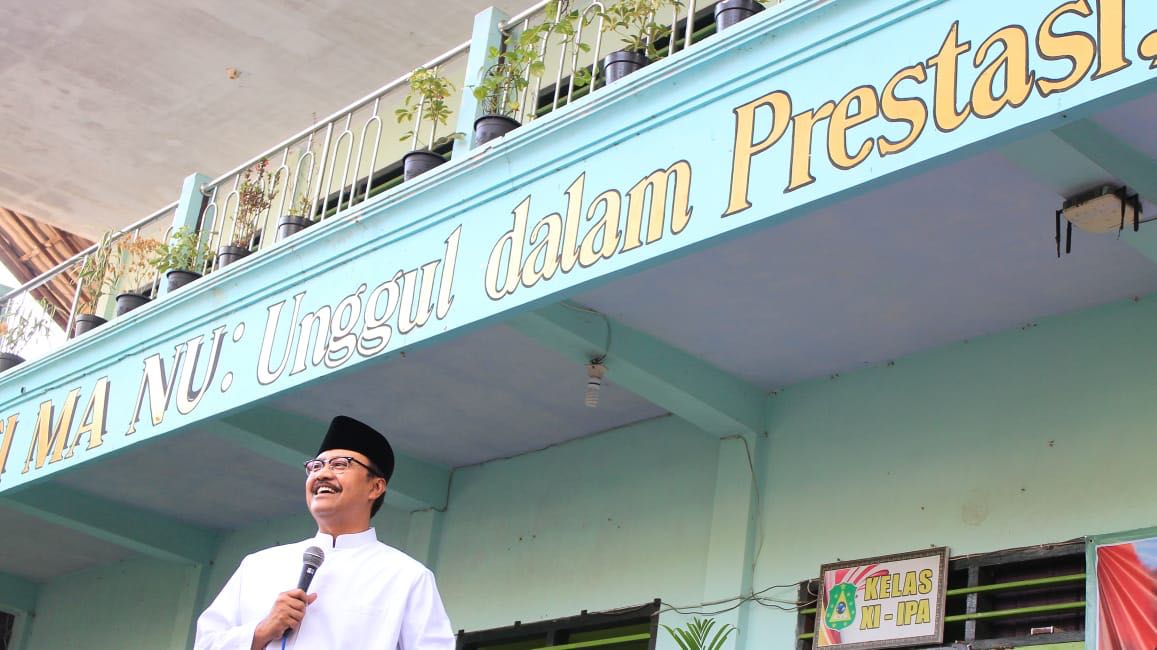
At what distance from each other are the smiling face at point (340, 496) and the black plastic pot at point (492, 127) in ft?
9.52

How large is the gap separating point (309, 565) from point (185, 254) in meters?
5.14

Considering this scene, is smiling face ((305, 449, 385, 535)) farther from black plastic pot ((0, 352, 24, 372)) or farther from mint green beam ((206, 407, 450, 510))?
black plastic pot ((0, 352, 24, 372))

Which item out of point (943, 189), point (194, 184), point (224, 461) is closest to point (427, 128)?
point (194, 184)

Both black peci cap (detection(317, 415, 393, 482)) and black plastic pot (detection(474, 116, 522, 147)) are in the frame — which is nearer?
A: black peci cap (detection(317, 415, 393, 482))

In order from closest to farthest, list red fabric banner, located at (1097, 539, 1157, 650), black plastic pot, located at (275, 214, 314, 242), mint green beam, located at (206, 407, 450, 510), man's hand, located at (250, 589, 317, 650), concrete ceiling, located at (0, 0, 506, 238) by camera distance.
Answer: man's hand, located at (250, 589, 317, 650)
red fabric banner, located at (1097, 539, 1157, 650)
black plastic pot, located at (275, 214, 314, 242)
mint green beam, located at (206, 407, 450, 510)
concrete ceiling, located at (0, 0, 506, 238)

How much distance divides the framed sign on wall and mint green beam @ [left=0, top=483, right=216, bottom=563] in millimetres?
4779

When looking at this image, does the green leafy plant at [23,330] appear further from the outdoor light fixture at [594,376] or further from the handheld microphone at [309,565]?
the handheld microphone at [309,565]

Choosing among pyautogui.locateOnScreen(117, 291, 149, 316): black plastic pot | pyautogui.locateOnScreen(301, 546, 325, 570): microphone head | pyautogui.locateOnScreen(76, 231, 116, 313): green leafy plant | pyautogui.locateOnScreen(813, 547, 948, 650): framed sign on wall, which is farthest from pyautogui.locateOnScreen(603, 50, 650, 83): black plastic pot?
pyautogui.locateOnScreen(76, 231, 116, 313): green leafy plant

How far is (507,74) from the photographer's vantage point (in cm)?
671

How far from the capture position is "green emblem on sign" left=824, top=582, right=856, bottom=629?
6266 mm

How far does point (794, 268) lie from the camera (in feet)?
20.0

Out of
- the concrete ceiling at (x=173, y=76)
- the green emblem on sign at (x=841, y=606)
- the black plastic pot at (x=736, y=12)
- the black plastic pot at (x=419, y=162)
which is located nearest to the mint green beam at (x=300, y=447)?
the black plastic pot at (x=419, y=162)

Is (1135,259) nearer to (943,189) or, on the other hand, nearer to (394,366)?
(943,189)

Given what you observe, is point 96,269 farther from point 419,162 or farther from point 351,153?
point 419,162
